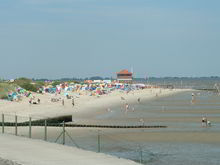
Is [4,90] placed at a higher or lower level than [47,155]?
higher

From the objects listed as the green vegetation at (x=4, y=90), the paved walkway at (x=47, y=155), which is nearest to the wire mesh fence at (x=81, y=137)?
the paved walkway at (x=47, y=155)

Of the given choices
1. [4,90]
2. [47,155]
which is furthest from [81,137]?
[4,90]

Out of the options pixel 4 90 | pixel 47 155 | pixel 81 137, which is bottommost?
pixel 81 137

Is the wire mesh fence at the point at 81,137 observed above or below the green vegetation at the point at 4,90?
below

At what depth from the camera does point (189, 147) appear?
26844mm

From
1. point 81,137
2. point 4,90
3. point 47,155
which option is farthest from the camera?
point 4,90

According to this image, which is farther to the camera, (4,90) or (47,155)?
(4,90)

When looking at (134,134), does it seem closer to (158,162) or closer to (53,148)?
(158,162)

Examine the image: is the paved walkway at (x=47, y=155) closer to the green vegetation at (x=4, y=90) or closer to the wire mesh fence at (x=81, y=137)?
the wire mesh fence at (x=81, y=137)

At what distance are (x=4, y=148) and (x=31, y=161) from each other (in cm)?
319

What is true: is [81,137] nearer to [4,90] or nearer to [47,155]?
[47,155]

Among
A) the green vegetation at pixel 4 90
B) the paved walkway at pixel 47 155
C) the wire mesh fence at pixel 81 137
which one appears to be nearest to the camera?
the paved walkway at pixel 47 155

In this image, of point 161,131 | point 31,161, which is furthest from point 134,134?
point 31,161

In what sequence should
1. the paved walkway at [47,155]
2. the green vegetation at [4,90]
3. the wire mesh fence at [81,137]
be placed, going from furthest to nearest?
1. the green vegetation at [4,90]
2. the wire mesh fence at [81,137]
3. the paved walkway at [47,155]
